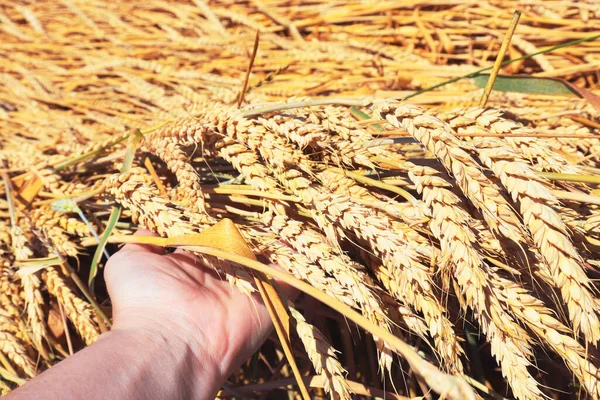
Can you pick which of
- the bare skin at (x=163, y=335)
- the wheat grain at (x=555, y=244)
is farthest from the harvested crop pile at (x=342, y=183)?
the bare skin at (x=163, y=335)

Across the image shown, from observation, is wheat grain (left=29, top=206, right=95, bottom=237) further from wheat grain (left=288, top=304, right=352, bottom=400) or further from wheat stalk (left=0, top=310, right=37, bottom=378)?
wheat grain (left=288, top=304, right=352, bottom=400)

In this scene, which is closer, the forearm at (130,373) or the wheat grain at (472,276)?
the wheat grain at (472,276)

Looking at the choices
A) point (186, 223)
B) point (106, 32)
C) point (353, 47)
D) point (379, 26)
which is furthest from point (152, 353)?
point (106, 32)

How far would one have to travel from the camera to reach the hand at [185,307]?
99 centimetres

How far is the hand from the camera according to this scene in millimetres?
994

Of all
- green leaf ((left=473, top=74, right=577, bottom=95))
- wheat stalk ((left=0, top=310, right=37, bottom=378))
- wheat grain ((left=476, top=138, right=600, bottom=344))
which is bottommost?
wheat stalk ((left=0, top=310, right=37, bottom=378))

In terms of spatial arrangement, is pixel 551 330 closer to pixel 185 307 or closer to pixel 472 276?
pixel 472 276

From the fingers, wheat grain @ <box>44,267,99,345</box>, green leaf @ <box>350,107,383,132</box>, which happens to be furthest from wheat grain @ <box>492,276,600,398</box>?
wheat grain @ <box>44,267,99,345</box>

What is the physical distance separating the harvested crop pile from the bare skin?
0.34ft

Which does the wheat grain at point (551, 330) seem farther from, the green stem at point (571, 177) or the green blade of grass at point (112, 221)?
the green blade of grass at point (112, 221)

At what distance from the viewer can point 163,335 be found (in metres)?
0.95

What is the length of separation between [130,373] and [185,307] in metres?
0.20

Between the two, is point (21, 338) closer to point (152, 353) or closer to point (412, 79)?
point (152, 353)

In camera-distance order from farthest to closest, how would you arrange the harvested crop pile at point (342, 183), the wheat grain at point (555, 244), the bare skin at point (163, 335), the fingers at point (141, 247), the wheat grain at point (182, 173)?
1. the fingers at point (141, 247)
2. the wheat grain at point (182, 173)
3. the bare skin at point (163, 335)
4. the harvested crop pile at point (342, 183)
5. the wheat grain at point (555, 244)
